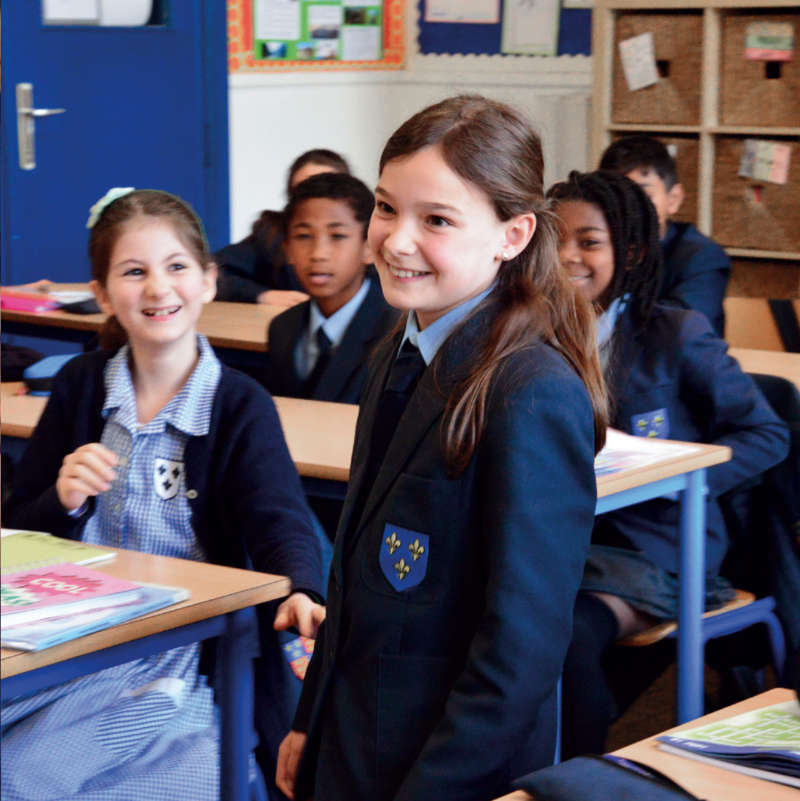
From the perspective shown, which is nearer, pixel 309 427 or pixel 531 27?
pixel 309 427

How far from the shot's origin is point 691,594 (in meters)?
2.34

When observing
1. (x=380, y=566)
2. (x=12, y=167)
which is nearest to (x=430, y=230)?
(x=380, y=566)

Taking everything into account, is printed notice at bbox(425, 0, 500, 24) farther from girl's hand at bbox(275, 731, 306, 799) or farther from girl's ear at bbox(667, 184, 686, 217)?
girl's hand at bbox(275, 731, 306, 799)

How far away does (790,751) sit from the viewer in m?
1.15

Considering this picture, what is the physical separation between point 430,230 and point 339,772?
54cm

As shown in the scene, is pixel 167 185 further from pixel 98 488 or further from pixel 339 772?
pixel 339 772

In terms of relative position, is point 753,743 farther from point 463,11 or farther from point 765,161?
point 463,11

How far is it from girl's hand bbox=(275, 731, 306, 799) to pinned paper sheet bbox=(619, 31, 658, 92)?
417cm

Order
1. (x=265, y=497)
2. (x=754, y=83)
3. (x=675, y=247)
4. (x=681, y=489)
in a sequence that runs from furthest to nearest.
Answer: (x=754, y=83), (x=675, y=247), (x=681, y=489), (x=265, y=497)

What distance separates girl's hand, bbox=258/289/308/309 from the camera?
3.91m

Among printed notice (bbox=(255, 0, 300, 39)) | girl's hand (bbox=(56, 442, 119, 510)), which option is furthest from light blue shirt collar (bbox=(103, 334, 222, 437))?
printed notice (bbox=(255, 0, 300, 39))

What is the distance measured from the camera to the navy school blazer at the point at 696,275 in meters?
3.68

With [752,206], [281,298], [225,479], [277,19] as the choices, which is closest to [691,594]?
[225,479]

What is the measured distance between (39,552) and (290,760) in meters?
0.35
